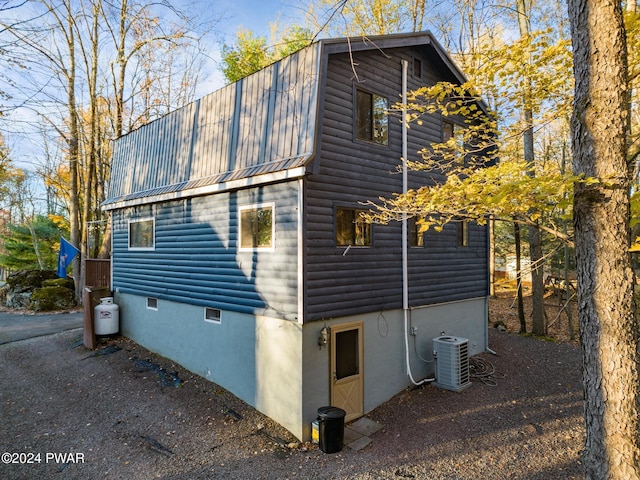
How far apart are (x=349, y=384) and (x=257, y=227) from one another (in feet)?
11.6

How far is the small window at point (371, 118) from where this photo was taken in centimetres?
809

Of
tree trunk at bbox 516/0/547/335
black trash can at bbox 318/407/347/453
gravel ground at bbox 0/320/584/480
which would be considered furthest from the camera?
tree trunk at bbox 516/0/547/335

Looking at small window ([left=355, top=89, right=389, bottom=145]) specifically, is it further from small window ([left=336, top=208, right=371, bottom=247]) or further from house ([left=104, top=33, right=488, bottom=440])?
small window ([left=336, top=208, right=371, bottom=247])

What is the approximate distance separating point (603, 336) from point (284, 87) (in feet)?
20.8

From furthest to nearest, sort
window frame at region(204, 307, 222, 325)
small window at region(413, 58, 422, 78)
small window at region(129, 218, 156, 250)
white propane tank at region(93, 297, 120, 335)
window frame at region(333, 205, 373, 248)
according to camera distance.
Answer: white propane tank at region(93, 297, 120, 335), small window at region(129, 218, 156, 250), small window at region(413, 58, 422, 78), window frame at region(204, 307, 222, 325), window frame at region(333, 205, 373, 248)

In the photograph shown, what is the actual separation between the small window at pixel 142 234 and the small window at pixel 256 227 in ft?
13.1

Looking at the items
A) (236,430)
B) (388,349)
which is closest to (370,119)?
(388,349)

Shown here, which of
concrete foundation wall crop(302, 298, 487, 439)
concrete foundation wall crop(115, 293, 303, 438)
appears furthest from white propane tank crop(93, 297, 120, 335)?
concrete foundation wall crop(302, 298, 487, 439)

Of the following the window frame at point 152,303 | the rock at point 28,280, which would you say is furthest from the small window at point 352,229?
the rock at point 28,280

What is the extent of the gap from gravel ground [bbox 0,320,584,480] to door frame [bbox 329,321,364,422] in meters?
0.45

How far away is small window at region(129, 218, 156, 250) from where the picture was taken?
426 inches

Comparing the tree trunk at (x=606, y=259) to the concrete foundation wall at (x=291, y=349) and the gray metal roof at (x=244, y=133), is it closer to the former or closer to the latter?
the gray metal roof at (x=244, y=133)

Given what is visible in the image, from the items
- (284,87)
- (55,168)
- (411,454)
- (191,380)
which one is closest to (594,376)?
(411,454)

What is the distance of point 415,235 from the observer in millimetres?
9219
